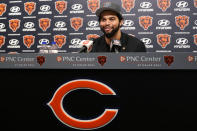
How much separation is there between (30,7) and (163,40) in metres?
2.68

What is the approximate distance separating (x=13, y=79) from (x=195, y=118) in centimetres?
97

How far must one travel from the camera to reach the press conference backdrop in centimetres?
319

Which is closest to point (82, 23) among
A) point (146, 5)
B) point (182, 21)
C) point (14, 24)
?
point (146, 5)

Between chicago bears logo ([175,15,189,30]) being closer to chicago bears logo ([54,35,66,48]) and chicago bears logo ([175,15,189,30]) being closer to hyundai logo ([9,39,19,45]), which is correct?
chicago bears logo ([54,35,66,48])

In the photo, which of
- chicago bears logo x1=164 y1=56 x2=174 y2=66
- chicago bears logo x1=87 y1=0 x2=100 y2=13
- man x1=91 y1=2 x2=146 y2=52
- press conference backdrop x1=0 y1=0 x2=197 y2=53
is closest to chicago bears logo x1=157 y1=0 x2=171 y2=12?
press conference backdrop x1=0 y1=0 x2=197 y2=53

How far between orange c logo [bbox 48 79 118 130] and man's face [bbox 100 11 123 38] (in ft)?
3.78

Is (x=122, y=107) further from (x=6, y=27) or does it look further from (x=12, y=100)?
(x=6, y=27)

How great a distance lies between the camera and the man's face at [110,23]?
77.7 inches

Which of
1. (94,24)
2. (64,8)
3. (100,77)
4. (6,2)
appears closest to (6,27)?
(6,2)

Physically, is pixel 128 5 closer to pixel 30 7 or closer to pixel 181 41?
pixel 181 41

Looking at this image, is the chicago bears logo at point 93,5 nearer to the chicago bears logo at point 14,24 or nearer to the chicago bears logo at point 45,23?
the chicago bears logo at point 45,23

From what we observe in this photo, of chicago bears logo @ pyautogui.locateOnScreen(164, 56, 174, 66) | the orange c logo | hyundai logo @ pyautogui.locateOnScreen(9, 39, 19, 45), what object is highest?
chicago bears logo @ pyautogui.locateOnScreen(164, 56, 174, 66)

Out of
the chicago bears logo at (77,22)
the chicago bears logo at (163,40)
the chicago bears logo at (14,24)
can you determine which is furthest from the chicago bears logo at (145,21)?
the chicago bears logo at (14,24)

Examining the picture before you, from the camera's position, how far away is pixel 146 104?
902 mm
